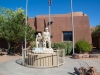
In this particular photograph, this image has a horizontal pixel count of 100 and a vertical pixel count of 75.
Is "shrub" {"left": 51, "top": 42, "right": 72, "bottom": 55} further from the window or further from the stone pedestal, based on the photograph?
the stone pedestal

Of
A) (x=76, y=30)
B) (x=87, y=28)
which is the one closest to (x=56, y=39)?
(x=76, y=30)

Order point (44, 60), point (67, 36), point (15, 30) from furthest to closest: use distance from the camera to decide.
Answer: point (67, 36) → point (15, 30) → point (44, 60)

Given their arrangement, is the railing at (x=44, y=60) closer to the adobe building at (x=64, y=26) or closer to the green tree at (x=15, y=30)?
the green tree at (x=15, y=30)

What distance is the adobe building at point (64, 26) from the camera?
67.2 feet

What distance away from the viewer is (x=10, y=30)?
17.5 metres

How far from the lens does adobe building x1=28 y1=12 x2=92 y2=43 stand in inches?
806

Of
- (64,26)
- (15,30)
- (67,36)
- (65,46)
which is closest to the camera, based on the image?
(15,30)

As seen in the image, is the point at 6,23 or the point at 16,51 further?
the point at 16,51

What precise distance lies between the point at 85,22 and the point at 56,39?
16.0 feet

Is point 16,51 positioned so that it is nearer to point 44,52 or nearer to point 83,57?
point 83,57

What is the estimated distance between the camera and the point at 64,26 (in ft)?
68.9

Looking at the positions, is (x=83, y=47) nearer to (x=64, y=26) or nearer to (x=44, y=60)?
(x=64, y=26)

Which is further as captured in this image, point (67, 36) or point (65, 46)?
point (67, 36)

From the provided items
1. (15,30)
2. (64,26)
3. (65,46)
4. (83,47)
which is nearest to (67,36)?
(64,26)
